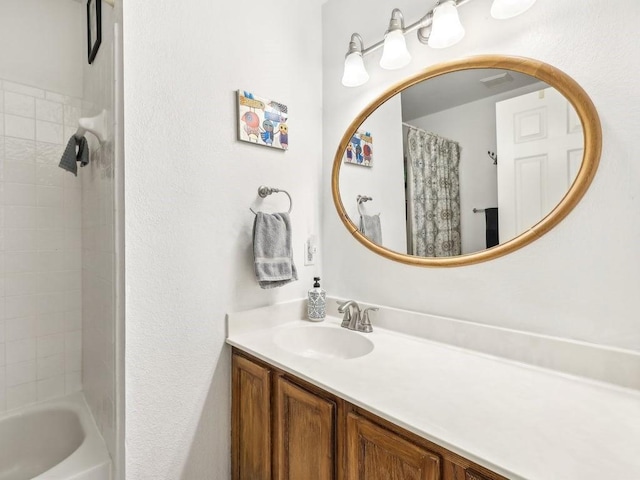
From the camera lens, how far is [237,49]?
4.65 ft

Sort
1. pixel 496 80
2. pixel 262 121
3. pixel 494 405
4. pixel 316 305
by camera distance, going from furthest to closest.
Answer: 1. pixel 316 305
2. pixel 262 121
3. pixel 496 80
4. pixel 494 405

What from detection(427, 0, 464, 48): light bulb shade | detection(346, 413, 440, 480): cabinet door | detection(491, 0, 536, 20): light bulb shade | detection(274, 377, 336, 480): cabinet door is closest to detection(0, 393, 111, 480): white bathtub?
detection(274, 377, 336, 480): cabinet door

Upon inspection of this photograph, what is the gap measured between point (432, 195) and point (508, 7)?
67cm

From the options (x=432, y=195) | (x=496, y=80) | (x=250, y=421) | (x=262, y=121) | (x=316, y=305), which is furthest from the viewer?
(x=316, y=305)

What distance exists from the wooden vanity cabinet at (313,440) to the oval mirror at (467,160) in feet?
2.31

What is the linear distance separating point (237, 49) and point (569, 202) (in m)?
1.42

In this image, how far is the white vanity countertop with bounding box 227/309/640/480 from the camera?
1.99 ft

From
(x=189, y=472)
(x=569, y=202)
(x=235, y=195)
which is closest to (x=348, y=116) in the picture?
(x=235, y=195)

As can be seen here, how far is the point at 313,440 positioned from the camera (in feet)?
3.29

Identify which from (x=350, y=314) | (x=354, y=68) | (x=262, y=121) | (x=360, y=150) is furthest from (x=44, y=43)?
(x=350, y=314)

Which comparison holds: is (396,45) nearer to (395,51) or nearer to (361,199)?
(395,51)

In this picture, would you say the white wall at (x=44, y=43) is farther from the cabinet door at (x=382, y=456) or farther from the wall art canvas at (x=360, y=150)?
the cabinet door at (x=382, y=456)

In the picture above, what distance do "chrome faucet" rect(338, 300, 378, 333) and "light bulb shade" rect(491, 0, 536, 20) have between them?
1192mm

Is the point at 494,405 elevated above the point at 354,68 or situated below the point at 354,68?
below
